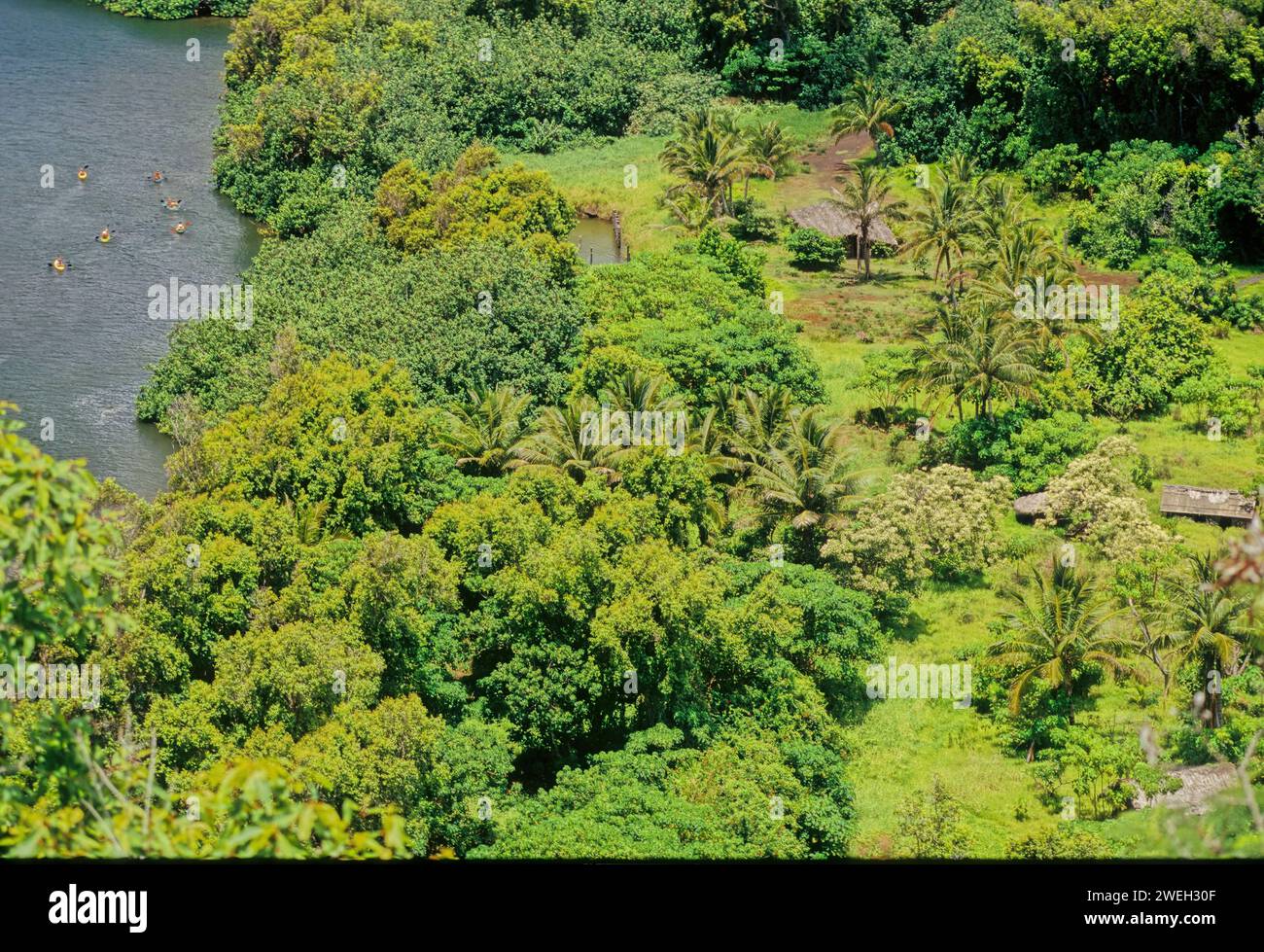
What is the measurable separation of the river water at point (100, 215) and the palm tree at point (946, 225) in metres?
26.9

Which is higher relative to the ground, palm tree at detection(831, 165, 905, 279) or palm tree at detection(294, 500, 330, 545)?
palm tree at detection(831, 165, 905, 279)

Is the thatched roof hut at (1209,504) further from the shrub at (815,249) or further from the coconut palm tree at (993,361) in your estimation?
the shrub at (815,249)

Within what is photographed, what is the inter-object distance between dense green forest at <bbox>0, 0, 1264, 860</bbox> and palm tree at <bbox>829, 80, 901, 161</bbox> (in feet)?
7.33

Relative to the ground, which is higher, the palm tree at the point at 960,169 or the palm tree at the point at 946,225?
the palm tree at the point at 960,169

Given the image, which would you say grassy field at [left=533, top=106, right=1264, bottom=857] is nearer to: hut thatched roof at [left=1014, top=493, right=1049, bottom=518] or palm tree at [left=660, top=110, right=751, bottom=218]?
hut thatched roof at [left=1014, top=493, right=1049, bottom=518]

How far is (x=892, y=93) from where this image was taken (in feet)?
229

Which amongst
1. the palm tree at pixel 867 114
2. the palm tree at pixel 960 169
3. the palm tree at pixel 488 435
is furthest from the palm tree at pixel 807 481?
the palm tree at pixel 867 114

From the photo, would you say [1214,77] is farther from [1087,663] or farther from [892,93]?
[1087,663]

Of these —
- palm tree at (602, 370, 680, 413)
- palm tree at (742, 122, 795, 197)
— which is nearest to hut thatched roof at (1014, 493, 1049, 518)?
palm tree at (602, 370, 680, 413)

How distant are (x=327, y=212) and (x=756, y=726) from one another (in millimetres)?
35663

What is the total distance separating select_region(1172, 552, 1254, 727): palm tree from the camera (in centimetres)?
3206

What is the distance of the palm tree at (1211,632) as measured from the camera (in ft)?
105
